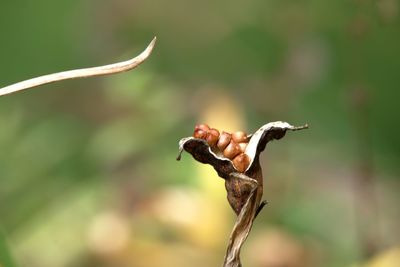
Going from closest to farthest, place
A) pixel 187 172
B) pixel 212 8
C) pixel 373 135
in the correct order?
pixel 187 172 < pixel 373 135 < pixel 212 8

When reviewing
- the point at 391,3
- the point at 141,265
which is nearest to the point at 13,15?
the point at 141,265

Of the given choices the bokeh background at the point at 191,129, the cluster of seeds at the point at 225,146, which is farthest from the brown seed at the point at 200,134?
the bokeh background at the point at 191,129

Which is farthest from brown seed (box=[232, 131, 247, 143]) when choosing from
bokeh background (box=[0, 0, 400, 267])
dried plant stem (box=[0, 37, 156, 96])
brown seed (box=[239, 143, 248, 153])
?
bokeh background (box=[0, 0, 400, 267])

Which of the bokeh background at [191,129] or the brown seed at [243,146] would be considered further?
the bokeh background at [191,129]

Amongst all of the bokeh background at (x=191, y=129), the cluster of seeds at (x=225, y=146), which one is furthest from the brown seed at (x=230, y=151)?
the bokeh background at (x=191, y=129)

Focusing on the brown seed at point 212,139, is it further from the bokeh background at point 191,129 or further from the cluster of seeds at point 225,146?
the bokeh background at point 191,129

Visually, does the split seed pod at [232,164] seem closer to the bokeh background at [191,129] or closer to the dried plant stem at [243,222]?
the dried plant stem at [243,222]

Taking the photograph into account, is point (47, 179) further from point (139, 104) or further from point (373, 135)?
point (373, 135)

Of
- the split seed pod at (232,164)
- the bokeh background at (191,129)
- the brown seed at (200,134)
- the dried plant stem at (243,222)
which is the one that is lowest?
the bokeh background at (191,129)

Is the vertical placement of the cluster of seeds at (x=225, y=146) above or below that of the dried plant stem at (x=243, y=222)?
above
